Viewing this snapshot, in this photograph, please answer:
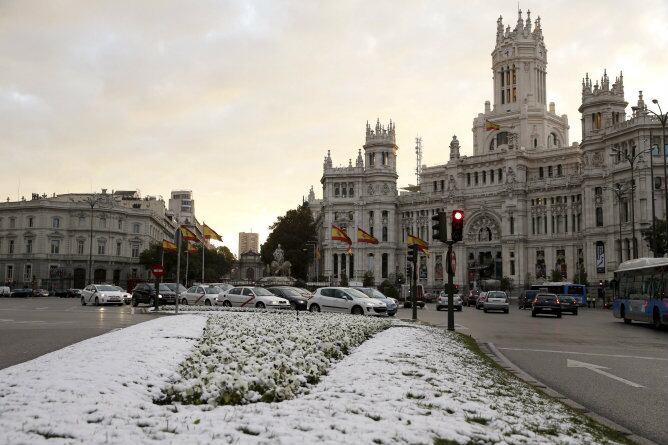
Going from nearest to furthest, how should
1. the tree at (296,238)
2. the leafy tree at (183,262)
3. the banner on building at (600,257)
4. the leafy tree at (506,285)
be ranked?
1. the banner on building at (600,257)
2. the leafy tree at (506,285)
3. the leafy tree at (183,262)
4. the tree at (296,238)

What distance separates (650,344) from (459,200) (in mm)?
84333

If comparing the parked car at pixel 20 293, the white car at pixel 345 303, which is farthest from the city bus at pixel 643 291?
the parked car at pixel 20 293

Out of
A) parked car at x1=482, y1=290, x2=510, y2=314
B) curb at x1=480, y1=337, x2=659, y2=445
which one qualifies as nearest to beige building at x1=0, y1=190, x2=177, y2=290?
parked car at x1=482, y1=290, x2=510, y2=314

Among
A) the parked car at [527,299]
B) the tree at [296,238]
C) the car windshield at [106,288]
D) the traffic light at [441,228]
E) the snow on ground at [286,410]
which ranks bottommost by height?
the parked car at [527,299]

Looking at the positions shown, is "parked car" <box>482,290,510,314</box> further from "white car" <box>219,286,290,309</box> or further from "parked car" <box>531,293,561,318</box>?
"white car" <box>219,286,290,309</box>

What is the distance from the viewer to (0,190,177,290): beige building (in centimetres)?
9619

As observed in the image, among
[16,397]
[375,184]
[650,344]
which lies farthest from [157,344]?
[375,184]

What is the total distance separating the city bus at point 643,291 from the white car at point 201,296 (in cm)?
2265

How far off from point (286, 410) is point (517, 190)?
9441 cm

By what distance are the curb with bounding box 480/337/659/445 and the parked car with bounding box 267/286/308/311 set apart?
57.6 feet

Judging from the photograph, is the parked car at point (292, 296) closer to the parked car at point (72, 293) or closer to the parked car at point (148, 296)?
the parked car at point (148, 296)

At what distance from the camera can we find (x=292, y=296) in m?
35.1

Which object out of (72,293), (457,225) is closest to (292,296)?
(457,225)

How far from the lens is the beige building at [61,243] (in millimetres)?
96188
